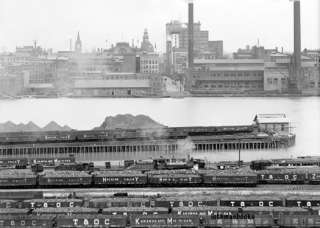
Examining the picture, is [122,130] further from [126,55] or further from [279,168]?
[126,55]

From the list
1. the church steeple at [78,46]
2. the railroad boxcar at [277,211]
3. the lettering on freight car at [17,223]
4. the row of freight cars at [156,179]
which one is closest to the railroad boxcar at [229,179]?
the row of freight cars at [156,179]

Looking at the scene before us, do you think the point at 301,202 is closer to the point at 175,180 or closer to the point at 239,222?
the point at 239,222

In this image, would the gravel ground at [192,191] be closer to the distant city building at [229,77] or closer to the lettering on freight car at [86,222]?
the lettering on freight car at [86,222]

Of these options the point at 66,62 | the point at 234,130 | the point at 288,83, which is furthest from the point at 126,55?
the point at 234,130

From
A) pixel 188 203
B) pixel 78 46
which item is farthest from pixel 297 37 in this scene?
pixel 188 203

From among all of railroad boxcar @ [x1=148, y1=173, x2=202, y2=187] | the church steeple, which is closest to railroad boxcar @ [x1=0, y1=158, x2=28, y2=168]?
railroad boxcar @ [x1=148, y1=173, x2=202, y2=187]

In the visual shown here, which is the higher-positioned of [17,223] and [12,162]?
[12,162]

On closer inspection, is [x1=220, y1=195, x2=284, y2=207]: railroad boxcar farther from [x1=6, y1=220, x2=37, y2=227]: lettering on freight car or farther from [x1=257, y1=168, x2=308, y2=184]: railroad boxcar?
[x1=6, y1=220, x2=37, y2=227]: lettering on freight car
